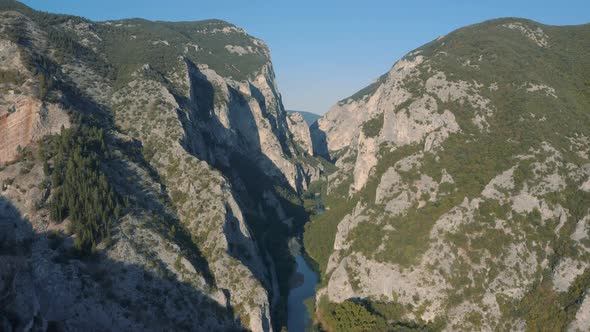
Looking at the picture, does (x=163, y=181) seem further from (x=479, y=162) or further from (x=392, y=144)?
(x=479, y=162)

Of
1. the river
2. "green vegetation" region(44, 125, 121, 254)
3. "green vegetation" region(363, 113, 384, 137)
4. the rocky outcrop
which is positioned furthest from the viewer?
"green vegetation" region(363, 113, 384, 137)

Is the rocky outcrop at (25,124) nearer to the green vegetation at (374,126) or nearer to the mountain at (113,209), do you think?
the mountain at (113,209)

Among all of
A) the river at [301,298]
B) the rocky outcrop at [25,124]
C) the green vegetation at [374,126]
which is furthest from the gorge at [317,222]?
the green vegetation at [374,126]

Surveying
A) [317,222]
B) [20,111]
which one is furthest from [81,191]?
[317,222]

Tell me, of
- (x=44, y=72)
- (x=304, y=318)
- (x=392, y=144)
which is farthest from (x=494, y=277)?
(x=44, y=72)

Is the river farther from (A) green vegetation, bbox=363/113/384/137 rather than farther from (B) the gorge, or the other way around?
(A) green vegetation, bbox=363/113/384/137

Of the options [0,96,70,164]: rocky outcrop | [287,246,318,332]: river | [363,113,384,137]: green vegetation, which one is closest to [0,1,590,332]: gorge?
[0,96,70,164]: rocky outcrop
